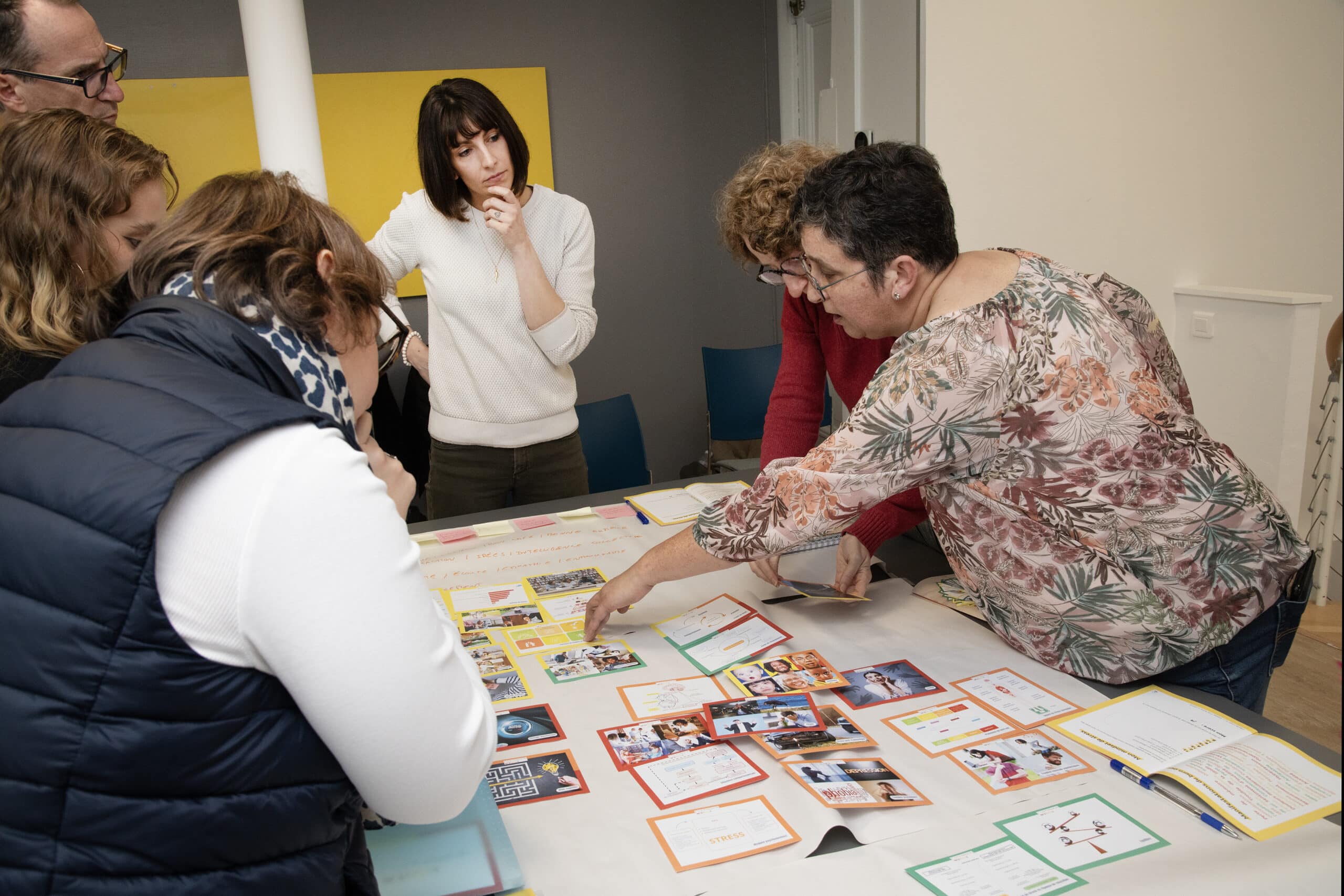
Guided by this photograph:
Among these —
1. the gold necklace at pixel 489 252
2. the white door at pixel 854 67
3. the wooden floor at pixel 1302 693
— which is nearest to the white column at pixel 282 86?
the gold necklace at pixel 489 252

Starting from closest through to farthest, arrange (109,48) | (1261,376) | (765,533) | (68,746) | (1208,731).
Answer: (68,746) < (1208,731) < (765,533) < (109,48) < (1261,376)

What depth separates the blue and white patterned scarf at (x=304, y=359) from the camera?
820mm

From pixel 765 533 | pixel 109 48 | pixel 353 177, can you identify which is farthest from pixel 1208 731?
pixel 353 177

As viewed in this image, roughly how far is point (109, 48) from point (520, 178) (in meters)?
0.93

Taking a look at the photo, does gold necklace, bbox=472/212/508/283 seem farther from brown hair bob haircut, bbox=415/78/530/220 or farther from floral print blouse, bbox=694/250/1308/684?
floral print blouse, bbox=694/250/1308/684

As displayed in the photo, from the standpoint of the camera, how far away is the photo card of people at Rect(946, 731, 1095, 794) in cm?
118

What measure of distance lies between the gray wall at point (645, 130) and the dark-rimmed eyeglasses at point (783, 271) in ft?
8.94

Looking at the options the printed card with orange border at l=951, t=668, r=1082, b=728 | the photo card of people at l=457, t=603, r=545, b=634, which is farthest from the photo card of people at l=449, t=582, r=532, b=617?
the printed card with orange border at l=951, t=668, r=1082, b=728

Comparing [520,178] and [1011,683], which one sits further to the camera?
[520,178]

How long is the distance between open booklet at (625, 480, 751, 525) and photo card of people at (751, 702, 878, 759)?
0.93 m

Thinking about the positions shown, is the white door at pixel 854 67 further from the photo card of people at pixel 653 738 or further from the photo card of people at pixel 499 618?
the photo card of people at pixel 653 738

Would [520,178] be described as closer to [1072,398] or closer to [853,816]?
[1072,398]

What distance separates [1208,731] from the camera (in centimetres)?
124

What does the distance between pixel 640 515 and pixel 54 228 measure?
4.51 feet
